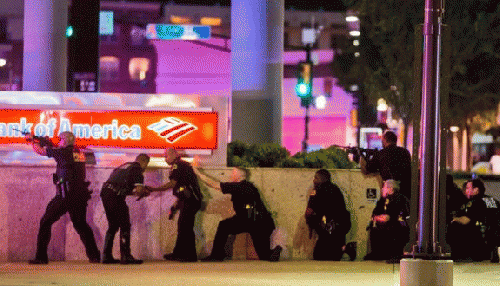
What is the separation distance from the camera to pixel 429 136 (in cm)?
996

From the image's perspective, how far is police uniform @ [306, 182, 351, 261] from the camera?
14.1 metres

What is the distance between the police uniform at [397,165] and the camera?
13.8m

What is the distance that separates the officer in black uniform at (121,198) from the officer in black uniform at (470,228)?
508cm

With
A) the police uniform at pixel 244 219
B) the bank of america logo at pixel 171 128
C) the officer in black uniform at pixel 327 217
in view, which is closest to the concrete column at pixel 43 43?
the bank of america logo at pixel 171 128

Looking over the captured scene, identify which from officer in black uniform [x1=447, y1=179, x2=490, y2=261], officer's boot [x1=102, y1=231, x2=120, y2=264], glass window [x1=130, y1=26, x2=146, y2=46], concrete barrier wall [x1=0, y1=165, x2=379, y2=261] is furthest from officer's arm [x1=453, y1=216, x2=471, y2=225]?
glass window [x1=130, y1=26, x2=146, y2=46]

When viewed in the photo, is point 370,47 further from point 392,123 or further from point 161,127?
point 161,127

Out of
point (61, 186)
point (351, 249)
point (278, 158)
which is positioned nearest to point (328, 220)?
point (351, 249)

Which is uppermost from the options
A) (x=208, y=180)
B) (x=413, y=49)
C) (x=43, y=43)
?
(x=413, y=49)

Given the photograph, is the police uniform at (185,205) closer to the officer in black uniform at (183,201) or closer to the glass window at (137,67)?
the officer in black uniform at (183,201)

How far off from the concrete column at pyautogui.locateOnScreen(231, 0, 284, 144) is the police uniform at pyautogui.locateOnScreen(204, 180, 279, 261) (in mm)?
3696

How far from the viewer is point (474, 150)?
192ft

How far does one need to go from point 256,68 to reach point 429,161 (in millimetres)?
7826

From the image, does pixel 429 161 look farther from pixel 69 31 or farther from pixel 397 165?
pixel 69 31

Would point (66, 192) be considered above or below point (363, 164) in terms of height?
below
